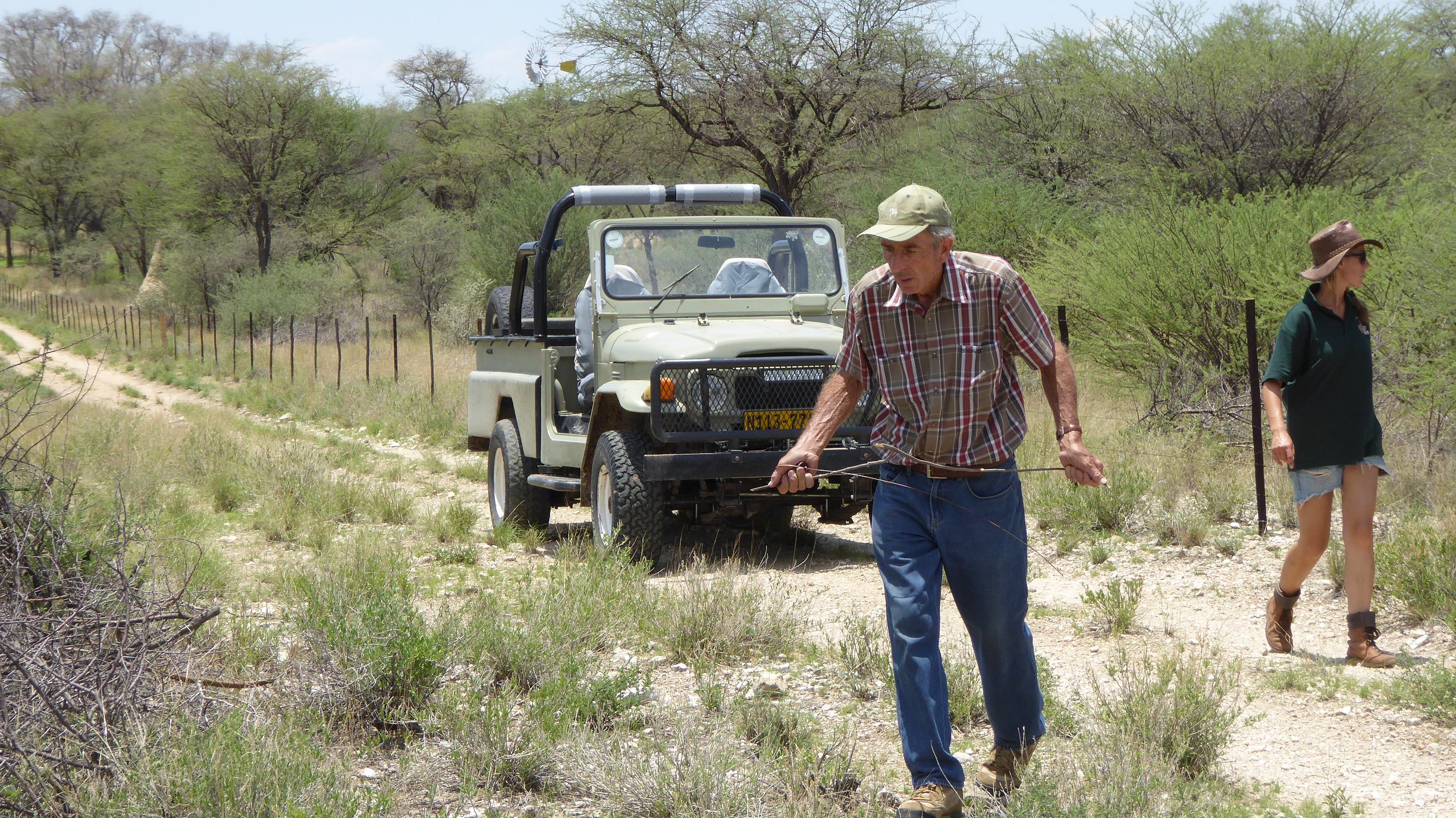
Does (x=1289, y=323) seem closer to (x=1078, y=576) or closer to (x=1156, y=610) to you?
(x=1156, y=610)

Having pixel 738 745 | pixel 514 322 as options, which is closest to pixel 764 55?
pixel 514 322

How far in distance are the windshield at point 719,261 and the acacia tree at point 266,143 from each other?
118 feet

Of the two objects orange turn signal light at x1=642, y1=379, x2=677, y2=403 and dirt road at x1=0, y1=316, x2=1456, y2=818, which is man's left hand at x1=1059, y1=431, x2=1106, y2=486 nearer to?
dirt road at x1=0, y1=316, x2=1456, y2=818

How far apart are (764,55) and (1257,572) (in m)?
15.7

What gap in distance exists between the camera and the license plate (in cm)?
688

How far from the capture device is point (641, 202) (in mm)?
7949

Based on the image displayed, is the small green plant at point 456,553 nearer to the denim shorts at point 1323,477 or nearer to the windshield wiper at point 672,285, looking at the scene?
the windshield wiper at point 672,285

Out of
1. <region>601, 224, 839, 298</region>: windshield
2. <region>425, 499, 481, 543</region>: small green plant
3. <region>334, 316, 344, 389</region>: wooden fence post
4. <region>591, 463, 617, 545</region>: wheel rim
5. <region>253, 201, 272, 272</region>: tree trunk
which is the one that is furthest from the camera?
<region>253, 201, 272, 272</region>: tree trunk

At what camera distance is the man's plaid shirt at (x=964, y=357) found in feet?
11.3

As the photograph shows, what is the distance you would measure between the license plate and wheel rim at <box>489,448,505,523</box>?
2.60 meters

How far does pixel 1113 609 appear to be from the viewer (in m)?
5.69

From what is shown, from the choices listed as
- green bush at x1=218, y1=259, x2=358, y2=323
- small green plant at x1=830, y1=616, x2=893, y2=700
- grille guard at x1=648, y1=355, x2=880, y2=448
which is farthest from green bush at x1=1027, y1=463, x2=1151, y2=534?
green bush at x1=218, y1=259, x2=358, y2=323

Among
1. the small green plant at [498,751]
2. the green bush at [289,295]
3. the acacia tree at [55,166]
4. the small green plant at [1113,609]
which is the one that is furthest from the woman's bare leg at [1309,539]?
the acacia tree at [55,166]

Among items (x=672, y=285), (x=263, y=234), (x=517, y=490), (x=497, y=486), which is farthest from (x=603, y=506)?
(x=263, y=234)
